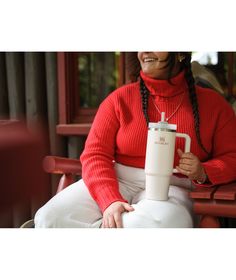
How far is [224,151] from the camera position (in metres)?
0.83

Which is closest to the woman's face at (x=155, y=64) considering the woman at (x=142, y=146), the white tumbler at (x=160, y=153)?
the woman at (x=142, y=146)

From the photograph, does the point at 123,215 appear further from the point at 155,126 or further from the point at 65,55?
the point at 65,55

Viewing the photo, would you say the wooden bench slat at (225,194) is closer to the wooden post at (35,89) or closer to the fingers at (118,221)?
the fingers at (118,221)

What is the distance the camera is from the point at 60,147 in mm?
1057

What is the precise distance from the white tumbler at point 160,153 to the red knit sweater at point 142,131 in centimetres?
6

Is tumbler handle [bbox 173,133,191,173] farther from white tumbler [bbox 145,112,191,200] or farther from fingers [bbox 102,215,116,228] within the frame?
fingers [bbox 102,215,116,228]

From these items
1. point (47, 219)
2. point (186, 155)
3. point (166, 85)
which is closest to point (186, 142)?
point (186, 155)

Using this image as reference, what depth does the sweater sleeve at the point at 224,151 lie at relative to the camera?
2.64 feet

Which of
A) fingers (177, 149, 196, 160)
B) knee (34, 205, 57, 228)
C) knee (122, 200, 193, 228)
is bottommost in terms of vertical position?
knee (34, 205, 57, 228)

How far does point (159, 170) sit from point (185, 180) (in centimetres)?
11

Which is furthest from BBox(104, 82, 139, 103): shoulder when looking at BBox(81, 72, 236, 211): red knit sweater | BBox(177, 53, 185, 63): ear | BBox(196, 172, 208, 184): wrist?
BBox(196, 172, 208, 184): wrist

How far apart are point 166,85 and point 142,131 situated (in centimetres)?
10

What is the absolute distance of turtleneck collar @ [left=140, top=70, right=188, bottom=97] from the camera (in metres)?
0.83
